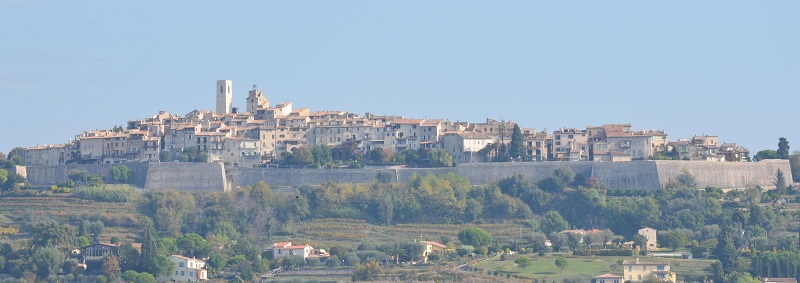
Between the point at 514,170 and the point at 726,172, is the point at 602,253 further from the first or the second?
the point at 726,172

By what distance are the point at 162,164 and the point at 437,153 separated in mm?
10785

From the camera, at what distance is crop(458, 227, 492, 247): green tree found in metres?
76.1

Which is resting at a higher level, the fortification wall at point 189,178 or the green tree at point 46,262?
the fortification wall at point 189,178

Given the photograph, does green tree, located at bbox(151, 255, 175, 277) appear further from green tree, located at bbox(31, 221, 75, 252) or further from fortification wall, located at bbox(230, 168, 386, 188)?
fortification wall, located at bbox(230, 168, 386, 188)

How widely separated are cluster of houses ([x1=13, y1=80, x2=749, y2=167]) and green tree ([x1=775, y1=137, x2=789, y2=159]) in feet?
4.59

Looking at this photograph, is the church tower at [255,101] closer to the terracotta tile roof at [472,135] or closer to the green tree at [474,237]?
the terracotta tile roof at [472,135]

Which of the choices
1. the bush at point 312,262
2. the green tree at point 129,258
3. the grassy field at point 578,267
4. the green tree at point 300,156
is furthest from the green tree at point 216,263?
the green tree at point 300,156

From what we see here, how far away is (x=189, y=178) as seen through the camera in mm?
85938

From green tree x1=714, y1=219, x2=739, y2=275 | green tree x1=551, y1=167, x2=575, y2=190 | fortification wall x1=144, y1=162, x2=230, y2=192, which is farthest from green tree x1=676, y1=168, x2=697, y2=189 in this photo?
fortification wall x1=144, y1=162, x2=230, y2=192

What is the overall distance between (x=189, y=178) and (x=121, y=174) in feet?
9.06

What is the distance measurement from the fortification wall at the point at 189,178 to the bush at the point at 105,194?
5.91 ft

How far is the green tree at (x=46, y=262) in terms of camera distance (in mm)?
71500

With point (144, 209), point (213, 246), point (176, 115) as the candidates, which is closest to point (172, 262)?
point (213, 246)

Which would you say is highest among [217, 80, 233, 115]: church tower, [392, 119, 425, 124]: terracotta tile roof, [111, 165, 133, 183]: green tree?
[217, 80, 233, 115]: church tower
